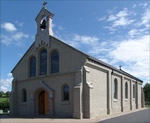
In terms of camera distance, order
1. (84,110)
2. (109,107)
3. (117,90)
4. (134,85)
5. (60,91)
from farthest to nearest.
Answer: (134,85), (117,90), (109,107), (60,91), (84,110)

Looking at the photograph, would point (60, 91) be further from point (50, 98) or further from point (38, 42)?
point (38, 42)

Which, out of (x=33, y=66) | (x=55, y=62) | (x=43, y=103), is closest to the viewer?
(x=55, y=62)

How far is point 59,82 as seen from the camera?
64.1ft

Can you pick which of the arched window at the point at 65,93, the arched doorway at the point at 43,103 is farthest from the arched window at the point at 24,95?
the arched window at the point at 65,93

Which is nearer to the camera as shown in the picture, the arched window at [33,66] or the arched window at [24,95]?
the arched window at [33,66]

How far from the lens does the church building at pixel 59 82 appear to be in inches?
708

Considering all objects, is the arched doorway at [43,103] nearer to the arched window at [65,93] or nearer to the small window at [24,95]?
the small window at [24,95]

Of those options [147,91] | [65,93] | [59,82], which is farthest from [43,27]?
[147,91]

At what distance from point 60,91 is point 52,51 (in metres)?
4.82

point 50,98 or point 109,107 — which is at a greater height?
point 50,98

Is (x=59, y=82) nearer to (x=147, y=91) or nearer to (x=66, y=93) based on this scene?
(x=66, y=93)

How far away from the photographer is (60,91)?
63.1 ft

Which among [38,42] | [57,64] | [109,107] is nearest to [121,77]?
[109,107]

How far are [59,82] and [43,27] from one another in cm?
762
